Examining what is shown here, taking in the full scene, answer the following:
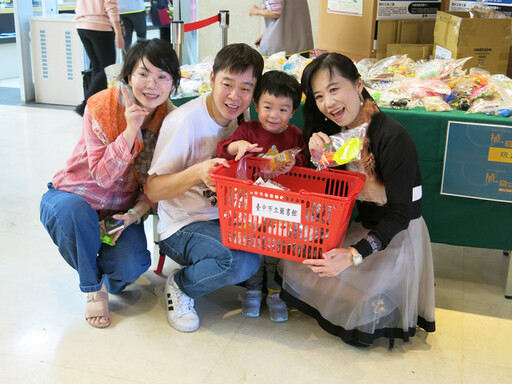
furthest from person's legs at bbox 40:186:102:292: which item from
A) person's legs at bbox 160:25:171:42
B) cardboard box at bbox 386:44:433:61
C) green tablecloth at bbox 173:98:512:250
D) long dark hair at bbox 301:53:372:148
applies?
person's legs at bbox 160:25:171:42

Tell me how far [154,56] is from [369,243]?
111 cm

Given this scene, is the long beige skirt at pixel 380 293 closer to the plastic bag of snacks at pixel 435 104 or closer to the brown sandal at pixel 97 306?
the plastic bag of snacks at pixel 435 104

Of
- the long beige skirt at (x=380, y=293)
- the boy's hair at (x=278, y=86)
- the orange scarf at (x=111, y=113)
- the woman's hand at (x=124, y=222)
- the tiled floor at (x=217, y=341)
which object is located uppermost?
the boy's hair at (x=278, y=86)

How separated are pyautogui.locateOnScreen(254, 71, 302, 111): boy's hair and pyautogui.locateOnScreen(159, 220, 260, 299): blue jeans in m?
0.59

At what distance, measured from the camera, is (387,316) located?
244cm

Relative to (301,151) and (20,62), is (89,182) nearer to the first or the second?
(301,151)

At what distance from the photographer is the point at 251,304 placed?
2.71 metres

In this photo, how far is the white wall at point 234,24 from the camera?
7.24 metres

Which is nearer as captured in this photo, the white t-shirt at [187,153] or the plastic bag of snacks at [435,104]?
the white t-shirt at [187,153]

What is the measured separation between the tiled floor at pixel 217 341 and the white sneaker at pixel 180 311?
0.04m

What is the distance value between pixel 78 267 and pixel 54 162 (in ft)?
7.75

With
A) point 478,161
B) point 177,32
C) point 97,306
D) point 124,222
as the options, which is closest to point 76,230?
point 124,222

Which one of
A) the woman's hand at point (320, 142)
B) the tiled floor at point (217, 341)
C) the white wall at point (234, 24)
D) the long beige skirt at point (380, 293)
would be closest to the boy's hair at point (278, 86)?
the woman's hand at point (320, 142)

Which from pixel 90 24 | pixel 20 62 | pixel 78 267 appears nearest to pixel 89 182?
pixel 78 267
